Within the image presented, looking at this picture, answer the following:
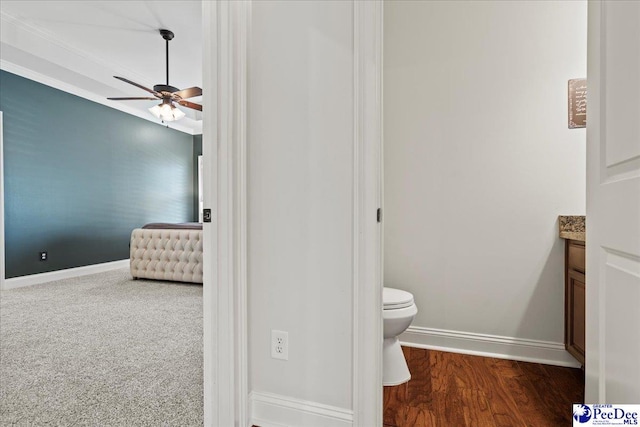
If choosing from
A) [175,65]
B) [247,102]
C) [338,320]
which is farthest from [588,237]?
[175,65]

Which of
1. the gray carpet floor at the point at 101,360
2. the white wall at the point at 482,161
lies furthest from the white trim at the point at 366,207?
the white wall at the point at 482,161

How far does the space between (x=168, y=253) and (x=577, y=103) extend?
4276mm

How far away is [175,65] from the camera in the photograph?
179 inches

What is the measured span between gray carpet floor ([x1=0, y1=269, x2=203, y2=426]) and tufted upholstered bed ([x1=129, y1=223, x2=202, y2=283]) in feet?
1.86

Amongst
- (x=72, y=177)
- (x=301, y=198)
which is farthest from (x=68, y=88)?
(x=301, y=198)

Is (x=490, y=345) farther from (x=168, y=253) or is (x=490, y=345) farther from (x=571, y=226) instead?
(x=168, y=253)

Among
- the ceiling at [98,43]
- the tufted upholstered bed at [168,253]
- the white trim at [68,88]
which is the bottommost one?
the tufted upholstered bed at [168,253]

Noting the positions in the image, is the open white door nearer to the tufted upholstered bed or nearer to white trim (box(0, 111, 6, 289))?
the tufted upholstered bed

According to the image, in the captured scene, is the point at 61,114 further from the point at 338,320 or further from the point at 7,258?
the point at 338,320

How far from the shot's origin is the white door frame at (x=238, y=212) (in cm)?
128

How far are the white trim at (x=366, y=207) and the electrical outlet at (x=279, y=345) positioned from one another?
0.94 ft

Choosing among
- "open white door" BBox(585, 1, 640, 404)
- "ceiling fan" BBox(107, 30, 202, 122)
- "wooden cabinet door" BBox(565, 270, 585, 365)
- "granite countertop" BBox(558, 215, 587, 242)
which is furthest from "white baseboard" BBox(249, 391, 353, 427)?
"ceiling fan" BBox(107, 30, 202, 122)

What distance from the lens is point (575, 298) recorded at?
1.81 metres

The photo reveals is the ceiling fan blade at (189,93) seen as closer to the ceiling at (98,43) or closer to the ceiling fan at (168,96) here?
the ceiling fan at (168,96)
